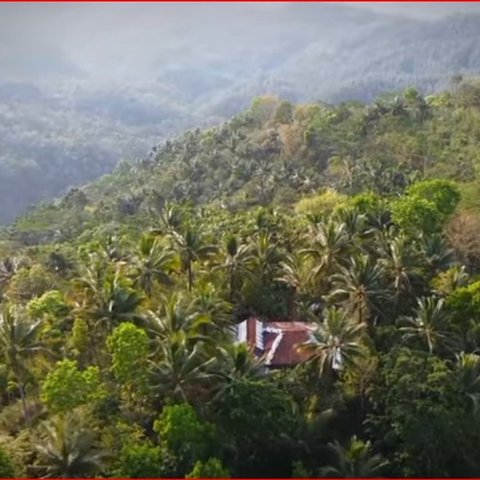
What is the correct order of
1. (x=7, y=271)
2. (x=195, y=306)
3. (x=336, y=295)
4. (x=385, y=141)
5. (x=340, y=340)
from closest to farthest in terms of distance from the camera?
1. (x=340, y=340)
2. (x=195, y=306)
3. (x=336, y=295)
4. (x=7, y=271)
5. (x=385, y=141)

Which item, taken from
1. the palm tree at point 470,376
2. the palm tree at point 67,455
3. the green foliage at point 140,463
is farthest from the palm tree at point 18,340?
the palm tree at point 470,376

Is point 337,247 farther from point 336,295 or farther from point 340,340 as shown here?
point 340,340

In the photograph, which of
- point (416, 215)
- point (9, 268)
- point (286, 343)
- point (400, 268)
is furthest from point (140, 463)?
point (9, 268)

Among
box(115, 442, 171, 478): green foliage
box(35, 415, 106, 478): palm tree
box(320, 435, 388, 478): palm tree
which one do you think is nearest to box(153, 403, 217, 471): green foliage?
box(115, 442, 171, 478): green foliage

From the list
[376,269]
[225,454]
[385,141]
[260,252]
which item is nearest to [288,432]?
[225,454]

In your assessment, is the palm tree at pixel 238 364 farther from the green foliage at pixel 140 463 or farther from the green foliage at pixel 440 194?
the green foliage at pixel 440 194

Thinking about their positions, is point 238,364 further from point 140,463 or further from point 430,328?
point 430,328
